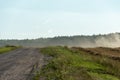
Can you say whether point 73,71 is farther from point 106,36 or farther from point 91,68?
point 106,36

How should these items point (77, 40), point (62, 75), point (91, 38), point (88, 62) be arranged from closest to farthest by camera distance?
point (62, 75)
point (88, 62)
point (91, 38)
point (77, 40)

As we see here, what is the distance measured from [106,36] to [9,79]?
370ft

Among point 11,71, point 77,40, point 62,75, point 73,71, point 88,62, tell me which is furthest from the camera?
point 77,40

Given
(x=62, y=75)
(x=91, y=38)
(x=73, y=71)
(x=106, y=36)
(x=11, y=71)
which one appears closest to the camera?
(x=62, y=75)

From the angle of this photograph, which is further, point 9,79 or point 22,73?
point 22,73

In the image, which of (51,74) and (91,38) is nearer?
(51,74)

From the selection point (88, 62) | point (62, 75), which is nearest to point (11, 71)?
point (62, 75)

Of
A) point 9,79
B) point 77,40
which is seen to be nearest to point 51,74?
point 9,79

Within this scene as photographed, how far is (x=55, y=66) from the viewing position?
31.3 metres

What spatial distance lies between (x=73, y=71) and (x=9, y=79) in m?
5.46

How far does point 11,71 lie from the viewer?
104 feet

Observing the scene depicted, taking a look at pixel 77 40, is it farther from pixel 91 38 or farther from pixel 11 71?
pixel 11 71

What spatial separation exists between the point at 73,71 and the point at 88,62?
→ 8939mm

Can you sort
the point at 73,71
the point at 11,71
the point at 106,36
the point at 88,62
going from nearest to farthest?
the point at 73,71 → the point at 11,71 → the point at 88,62 → the point at 106,36
